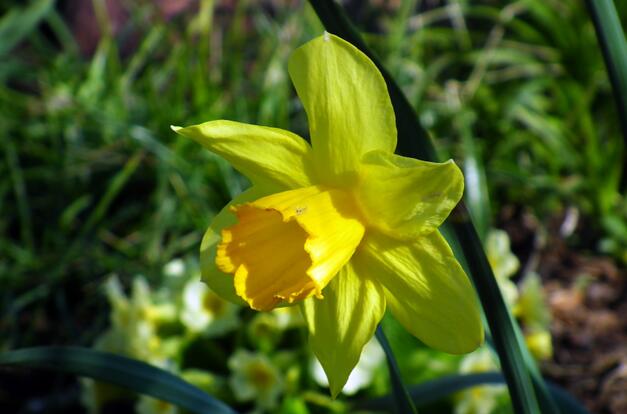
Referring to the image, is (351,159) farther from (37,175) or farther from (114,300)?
(37,175)

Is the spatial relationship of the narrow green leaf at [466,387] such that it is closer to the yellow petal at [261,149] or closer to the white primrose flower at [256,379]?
the yellow petal at [261,149]

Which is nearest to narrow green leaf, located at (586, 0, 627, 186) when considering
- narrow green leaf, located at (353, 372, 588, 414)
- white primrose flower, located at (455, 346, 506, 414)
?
narrow green leaf, located at (353, 372, 588, 414)

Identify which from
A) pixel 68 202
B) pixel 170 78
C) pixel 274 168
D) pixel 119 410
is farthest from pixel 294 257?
pixel 170 78

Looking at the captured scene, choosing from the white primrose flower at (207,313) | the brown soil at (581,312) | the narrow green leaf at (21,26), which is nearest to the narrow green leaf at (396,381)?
the white primrose flower at (207,313)

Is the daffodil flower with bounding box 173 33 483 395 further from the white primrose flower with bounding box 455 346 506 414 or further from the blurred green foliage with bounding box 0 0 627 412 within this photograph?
the blurred green foliage with bounding box 0 0 627 412

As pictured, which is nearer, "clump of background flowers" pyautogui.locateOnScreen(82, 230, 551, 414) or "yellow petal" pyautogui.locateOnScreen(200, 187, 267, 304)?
"yellow petal" pyautogui.locateOnScreen(200, 187, 267, 304)

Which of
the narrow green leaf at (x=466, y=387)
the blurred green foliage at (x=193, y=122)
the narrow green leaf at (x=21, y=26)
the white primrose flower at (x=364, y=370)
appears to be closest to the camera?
the narrow green leaf at (x=466, y=387)
